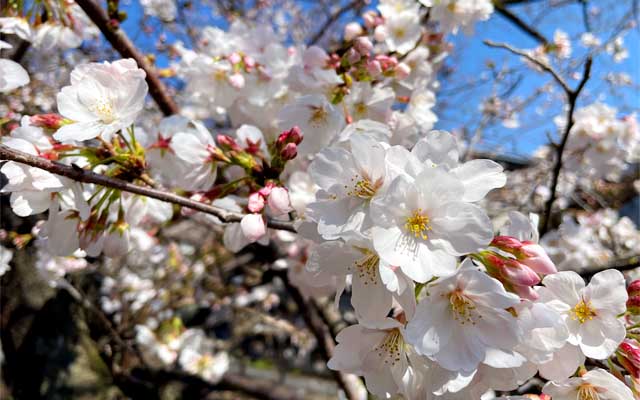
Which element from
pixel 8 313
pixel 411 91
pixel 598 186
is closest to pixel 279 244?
pixel 411 91

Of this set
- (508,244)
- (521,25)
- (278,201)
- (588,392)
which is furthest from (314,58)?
(521,25)

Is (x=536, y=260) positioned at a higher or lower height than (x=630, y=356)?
higher

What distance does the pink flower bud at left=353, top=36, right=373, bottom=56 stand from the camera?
124 centimetres

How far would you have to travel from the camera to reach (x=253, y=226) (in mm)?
857

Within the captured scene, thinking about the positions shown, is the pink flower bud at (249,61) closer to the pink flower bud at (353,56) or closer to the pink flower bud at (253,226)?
the pink flower bud at (353,56)

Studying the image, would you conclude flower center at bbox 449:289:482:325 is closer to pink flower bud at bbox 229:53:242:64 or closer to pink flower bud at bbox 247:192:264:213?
pink flower bud at bbox 247:192:264:213

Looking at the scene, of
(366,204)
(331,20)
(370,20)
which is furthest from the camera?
(331,20)

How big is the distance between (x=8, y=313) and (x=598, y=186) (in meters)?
6.08

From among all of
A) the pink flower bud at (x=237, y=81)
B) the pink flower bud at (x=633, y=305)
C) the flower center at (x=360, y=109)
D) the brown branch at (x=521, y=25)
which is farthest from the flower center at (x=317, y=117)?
the brown branch at (x=521, y=25)

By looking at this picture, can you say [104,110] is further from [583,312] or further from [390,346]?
[583,312]

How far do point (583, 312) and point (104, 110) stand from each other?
105cm

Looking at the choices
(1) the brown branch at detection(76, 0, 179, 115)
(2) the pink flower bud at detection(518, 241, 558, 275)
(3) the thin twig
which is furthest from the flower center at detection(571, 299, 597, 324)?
(1) the brown branch at detection(76, 0, 179, 115)

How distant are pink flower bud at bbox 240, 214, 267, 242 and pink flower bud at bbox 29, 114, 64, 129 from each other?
478 millimetres

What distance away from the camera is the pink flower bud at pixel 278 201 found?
86cm
